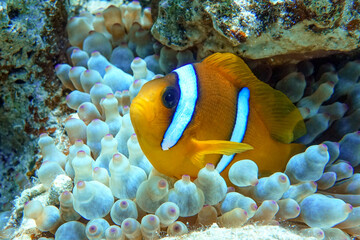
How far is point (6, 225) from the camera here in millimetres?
1434

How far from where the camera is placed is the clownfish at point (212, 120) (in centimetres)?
103

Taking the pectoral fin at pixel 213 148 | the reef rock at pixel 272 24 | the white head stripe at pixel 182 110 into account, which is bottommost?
the pectoral fin at pixel 213 148

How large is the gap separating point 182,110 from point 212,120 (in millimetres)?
146

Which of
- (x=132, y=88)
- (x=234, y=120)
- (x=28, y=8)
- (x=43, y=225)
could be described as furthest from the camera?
(x=28, y=8)

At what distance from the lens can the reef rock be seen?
128 cm

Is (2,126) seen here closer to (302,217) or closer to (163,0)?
(163,0)

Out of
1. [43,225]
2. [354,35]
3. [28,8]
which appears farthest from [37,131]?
[354,35]

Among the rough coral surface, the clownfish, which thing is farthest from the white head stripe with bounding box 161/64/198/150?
the rough coral surface

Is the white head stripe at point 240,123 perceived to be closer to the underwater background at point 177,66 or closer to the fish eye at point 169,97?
the underwater background at point 177,66

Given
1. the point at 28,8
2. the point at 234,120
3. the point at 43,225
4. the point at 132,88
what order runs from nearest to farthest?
the point at 43,225
the point at 234,120
the point at 132,88
the point at 28,8

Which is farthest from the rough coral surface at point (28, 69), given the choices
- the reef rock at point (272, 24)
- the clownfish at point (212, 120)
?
the clownfish at point (212, 120)

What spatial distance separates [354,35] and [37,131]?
1.69m

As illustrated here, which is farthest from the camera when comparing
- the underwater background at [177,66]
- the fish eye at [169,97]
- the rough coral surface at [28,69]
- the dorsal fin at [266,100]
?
the rough coral surface at [28,69]

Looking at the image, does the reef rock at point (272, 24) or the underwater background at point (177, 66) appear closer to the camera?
the underwater background at point (177, 66)
